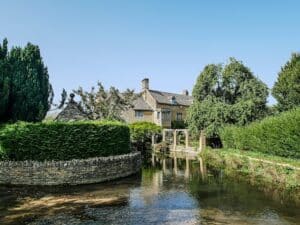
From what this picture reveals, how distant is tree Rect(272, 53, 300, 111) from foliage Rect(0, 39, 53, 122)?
2700cm

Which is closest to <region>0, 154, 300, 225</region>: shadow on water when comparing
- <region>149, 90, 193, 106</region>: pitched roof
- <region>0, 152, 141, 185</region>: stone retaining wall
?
<region>0, 152, 141, 185</region>: stone retaining wall

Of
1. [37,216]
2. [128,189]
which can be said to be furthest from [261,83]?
[37,216]

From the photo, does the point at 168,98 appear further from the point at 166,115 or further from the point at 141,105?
the point at 141,105

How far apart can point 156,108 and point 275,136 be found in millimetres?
34213

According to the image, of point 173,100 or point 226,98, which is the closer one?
point 226,98

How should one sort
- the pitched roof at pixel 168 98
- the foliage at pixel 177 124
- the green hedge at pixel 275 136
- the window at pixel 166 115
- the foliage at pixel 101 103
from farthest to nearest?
the foliage at pixel 177 124
the pitched roof at pixel 168 98
the window at pixel 166 115
the foliage at pixel 101 103
the green hedge at pixel 275 136

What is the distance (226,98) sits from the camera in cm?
3728

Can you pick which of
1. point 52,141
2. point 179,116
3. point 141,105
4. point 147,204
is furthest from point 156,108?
point 147,204

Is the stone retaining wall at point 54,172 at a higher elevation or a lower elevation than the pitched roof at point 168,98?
lower

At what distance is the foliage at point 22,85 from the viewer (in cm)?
2003

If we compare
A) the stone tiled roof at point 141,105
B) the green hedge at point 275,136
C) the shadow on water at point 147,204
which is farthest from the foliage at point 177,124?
the shadow on water at point 147,204

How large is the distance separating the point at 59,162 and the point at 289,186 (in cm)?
1219

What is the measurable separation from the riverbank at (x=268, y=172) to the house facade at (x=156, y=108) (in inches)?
1145

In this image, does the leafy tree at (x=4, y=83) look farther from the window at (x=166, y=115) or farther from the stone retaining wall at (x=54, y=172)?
the window at (x=166, y=115)
